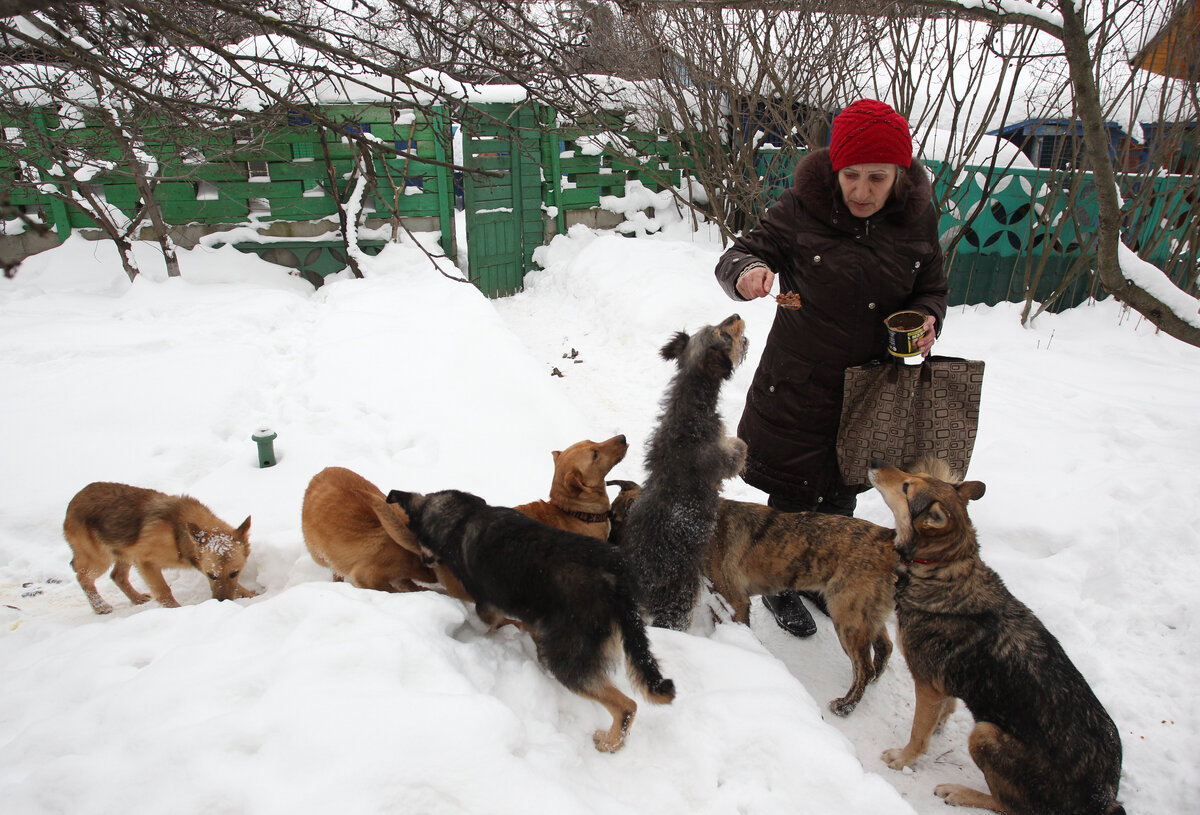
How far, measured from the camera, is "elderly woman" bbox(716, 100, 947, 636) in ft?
10.1

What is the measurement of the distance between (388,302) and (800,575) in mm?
7510

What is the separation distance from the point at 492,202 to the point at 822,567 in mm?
10880

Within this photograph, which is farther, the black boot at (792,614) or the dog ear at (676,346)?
the black boot at (792,614)

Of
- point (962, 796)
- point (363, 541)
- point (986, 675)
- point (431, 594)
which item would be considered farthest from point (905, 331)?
point (363, 541)

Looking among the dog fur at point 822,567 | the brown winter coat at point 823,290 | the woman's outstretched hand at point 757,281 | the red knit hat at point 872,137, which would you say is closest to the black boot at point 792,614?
the dog fur at point 822,567

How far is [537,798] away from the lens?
2.05m

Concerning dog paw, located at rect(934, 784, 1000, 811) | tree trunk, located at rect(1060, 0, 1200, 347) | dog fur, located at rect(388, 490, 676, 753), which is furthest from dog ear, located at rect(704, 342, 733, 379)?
dog paw, located at rect(934, 784, 1000, 811)

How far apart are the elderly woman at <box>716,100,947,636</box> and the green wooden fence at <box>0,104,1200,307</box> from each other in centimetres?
590

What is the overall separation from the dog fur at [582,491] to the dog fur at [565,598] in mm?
534

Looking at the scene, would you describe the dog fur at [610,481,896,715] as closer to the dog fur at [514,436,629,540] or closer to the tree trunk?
the dog fur at [514,436,629,540]

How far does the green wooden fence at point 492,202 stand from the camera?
913cm

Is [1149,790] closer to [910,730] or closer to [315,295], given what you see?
[910,730]

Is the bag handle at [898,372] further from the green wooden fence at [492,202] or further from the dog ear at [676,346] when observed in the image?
the green wooden fence at [492,202]

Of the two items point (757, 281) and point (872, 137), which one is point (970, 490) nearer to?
point (757, 281)
